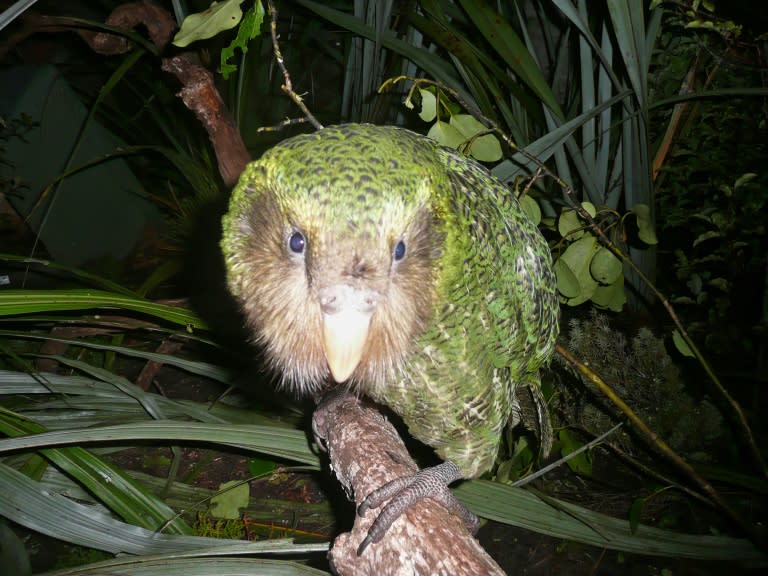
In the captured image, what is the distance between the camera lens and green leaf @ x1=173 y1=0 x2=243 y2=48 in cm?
83

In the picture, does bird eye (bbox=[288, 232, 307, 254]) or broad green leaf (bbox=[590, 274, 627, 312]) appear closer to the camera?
bird eye (bbox=[288, 232, 307, 254])

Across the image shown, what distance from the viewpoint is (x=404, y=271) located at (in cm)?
86

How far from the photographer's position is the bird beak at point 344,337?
78 centimetres

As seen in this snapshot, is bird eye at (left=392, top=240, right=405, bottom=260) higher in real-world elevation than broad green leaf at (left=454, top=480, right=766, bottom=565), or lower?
higher

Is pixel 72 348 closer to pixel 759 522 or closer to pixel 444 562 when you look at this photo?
pixel 444 562

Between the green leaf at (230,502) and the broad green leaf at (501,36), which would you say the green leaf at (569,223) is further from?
the green leaf at (230,502)

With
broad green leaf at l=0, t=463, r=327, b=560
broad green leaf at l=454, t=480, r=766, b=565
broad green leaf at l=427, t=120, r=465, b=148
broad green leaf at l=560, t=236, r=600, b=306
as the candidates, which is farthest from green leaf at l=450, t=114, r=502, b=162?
broad green leaf at l=0, t=463, r=327, b=560

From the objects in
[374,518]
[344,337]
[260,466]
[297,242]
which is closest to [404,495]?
[374,518]

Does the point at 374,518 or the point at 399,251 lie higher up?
the point at 399,251

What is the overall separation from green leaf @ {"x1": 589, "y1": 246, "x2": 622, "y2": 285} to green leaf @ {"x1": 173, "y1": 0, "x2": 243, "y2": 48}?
3.41 feet

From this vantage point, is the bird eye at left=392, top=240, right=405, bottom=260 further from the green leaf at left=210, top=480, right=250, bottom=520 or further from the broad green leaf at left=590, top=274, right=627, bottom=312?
the green leaf at left=210, top=480, right=250, bottom=520

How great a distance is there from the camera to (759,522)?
181 centimetres

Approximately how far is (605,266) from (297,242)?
3.10 ft

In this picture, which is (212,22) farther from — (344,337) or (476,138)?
(476,138)
